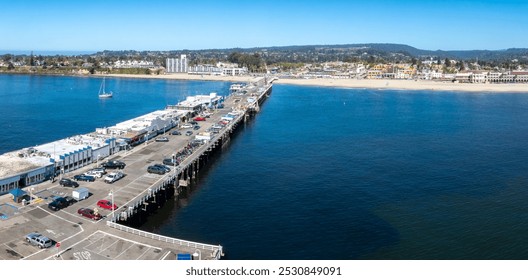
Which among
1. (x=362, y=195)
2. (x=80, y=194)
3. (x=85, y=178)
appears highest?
(x=85, y=178)

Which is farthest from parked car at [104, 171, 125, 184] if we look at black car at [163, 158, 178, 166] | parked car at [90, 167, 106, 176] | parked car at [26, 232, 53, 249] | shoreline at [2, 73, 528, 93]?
shoreline at [2, 73, 528, 93]

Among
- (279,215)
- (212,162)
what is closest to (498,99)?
(212,162)

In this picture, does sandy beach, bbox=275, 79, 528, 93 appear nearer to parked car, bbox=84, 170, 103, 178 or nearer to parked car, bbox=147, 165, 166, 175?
parked car, bbox=147, 165, 166, 175

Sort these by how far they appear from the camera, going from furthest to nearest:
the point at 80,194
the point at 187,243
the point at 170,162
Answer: the point at 170,162 < the point at 80,194 < the point at 187,243

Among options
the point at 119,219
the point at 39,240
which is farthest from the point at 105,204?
the point at 39,240

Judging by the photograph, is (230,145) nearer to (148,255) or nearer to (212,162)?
(212,162)

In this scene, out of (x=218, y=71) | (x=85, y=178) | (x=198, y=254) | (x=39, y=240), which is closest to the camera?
(x=39, y=240)

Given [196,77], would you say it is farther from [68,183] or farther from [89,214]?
[89,214]
